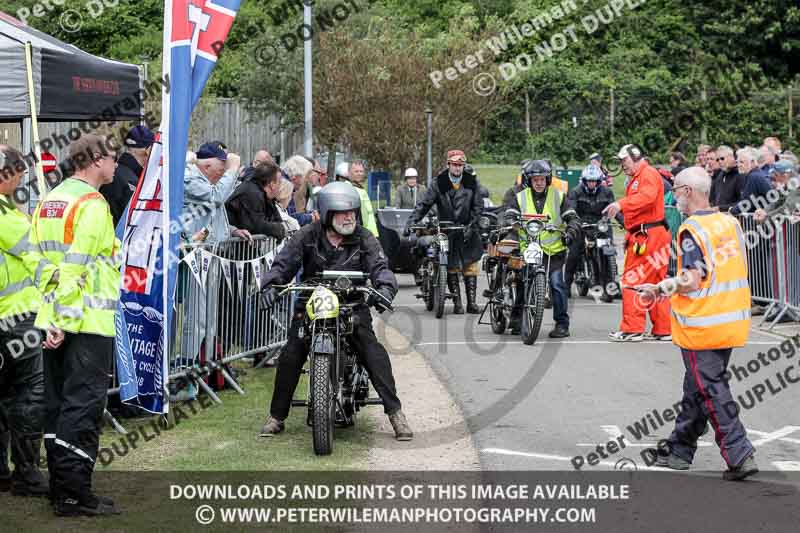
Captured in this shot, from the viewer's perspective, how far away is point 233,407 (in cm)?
1003

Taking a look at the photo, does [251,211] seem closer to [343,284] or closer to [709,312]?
[343,284]

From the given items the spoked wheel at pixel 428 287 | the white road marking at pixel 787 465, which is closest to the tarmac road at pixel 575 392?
the white road marking at pixel 787 465

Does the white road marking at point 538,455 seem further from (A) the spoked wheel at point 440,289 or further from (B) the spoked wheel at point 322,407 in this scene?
(A) the spoked wheel at point 440,289

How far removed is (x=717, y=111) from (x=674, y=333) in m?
33.5

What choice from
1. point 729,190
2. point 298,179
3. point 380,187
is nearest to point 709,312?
point 298,179

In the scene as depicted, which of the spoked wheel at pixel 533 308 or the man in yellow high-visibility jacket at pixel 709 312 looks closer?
the man in yellow high-visibility jacket at pixel 709 312

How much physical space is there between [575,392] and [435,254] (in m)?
5.66

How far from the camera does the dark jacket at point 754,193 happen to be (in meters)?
16.5

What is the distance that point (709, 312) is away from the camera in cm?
781

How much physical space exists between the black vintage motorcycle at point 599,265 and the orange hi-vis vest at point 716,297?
31.6 ft

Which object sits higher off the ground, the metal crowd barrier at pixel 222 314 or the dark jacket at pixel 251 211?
the dark jacket at pixel 251 211

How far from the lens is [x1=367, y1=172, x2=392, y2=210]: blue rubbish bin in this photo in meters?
34.3

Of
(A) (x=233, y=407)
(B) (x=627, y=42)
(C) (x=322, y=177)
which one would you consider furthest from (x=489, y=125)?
(A) (x=233, y=407)

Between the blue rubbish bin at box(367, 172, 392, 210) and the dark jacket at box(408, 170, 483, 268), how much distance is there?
17256mm
